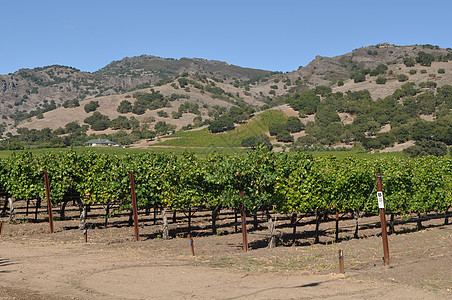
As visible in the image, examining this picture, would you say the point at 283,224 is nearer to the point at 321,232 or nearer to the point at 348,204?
the point at 321,232

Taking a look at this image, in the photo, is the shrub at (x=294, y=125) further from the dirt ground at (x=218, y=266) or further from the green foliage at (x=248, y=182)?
the dirt ground at (x=218, y=266)

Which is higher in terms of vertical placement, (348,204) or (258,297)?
(348,204)

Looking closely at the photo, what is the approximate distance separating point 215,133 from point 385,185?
478 ft

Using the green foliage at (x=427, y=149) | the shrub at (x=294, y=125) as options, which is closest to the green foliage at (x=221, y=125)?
the shrub at (x=294, y=125)

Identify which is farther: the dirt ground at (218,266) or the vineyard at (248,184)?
the vineyard at (248,184)

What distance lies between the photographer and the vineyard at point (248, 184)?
2547cm

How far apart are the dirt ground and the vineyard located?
2226 mm

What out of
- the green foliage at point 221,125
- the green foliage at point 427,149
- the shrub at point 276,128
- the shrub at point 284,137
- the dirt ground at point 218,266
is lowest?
the dirt ground at point 218,266

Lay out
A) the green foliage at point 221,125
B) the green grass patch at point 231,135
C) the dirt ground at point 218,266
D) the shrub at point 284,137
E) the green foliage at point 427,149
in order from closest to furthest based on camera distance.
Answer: the dirt ground at point 218,266, the green foliage at point 427,149, the green grass patch at point 231,135, the shrub at point 284,137, the green foliage at point 221,125

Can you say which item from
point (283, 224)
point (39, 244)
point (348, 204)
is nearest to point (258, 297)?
point (348, 204)

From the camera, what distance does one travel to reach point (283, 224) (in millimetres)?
38094

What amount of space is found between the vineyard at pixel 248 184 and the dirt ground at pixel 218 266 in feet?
7.30


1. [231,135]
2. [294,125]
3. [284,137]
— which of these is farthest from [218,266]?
[294,125]

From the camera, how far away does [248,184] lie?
83.6 ft
